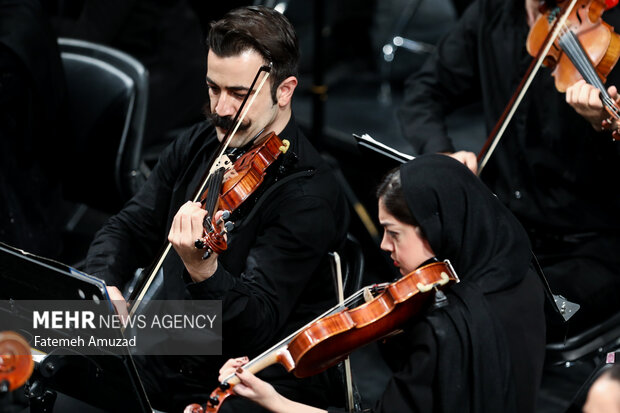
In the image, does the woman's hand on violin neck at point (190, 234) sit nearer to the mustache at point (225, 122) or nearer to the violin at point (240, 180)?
the violin at point (240, 180)

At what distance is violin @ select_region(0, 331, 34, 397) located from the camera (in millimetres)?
1408

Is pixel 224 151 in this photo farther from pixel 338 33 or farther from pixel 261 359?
pixel 338 33

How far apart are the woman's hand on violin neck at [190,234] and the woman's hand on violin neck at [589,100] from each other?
1.03 m

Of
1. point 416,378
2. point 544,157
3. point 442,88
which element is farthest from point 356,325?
point 442,88

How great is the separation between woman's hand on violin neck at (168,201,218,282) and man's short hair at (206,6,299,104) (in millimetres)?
412

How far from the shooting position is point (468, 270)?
179cm

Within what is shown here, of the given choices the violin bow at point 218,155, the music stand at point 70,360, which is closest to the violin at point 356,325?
the music stand at point 70,360

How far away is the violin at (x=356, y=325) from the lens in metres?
1.69

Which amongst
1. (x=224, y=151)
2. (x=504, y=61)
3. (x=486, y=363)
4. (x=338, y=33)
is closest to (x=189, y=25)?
(x=338, y=33)

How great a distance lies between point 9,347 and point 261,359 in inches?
20.0

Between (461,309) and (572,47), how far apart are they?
1027mm

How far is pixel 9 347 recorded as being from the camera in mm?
1461

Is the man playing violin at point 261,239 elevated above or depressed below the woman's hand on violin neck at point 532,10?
below

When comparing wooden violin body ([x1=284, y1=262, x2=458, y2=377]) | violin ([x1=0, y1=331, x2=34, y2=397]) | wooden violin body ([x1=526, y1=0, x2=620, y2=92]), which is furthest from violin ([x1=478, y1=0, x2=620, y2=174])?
violin ([x1=0, y1=331, x2=34, y2=397])
